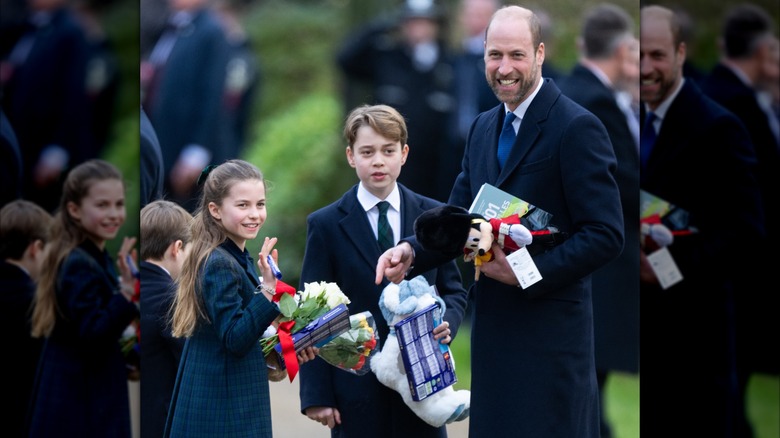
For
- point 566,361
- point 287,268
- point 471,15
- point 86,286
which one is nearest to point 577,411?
point 566,361

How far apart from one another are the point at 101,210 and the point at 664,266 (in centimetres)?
243

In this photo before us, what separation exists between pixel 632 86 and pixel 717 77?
2.30 ft

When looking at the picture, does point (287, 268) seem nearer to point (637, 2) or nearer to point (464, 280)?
point (464, 280)

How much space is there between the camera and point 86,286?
4.96 meters

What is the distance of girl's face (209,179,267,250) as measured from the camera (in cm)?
410

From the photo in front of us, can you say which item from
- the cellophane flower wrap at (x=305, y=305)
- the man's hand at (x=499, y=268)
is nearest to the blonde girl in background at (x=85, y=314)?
the cellophane flower wrap at (x=305, y=305)

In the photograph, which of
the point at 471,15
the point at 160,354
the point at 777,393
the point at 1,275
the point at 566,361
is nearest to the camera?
the point at 566,361

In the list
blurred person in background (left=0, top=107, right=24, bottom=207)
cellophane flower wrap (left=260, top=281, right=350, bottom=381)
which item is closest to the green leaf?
cellophane flower wrap (left=260, top=281, right=350, bottom=381)

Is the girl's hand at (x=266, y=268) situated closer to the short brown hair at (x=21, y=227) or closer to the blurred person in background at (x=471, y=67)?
the blurred person in background at (x=471, y=67)

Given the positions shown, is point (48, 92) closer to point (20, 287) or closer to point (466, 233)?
point (20, 287)

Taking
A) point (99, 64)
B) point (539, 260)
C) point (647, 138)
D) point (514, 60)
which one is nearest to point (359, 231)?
point (539, 260)

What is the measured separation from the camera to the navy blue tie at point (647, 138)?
15.8ft

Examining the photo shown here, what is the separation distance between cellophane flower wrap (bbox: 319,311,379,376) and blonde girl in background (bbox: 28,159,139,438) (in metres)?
1.24

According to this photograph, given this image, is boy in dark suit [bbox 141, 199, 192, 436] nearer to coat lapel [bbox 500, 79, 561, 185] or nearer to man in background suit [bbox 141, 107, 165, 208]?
man in background suit [bbox 141, 107, 165, 208]
